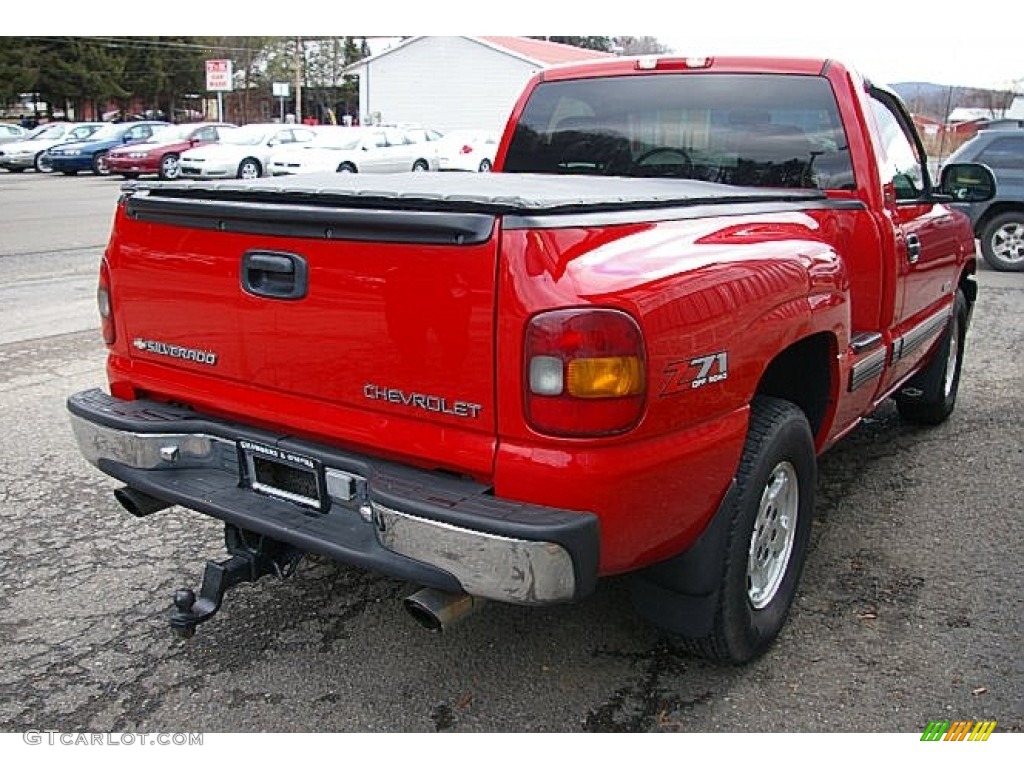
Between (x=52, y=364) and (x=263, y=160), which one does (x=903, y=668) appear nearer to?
(x=52, y=364)

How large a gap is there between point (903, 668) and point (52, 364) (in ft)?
19.3

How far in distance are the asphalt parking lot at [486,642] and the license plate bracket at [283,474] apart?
24.7 inches

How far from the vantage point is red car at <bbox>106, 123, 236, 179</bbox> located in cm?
2558

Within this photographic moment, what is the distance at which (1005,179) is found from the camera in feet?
39.4

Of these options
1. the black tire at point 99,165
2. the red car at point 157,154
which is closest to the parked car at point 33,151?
the black tire at point 99,165

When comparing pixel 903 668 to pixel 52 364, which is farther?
pixel 52 364

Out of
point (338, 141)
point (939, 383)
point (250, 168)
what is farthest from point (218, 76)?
point (939, 383)

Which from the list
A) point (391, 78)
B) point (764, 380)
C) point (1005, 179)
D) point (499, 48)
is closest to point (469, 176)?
point (764, 380)

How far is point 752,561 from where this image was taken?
3.10 m

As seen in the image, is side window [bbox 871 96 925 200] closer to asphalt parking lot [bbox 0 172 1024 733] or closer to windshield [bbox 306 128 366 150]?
asphalt parking lot [bbox 0 172 1024 733]

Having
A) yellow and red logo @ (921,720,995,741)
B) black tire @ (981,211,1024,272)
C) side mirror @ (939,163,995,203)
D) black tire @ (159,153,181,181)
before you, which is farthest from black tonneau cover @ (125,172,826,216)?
black tire @ (159,153,181,181)

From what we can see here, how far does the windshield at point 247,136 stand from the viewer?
24.1 meters

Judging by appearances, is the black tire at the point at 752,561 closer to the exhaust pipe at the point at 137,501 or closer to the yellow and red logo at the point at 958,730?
the yellow and red logo at the point at 958,730

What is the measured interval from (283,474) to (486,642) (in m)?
0.93
